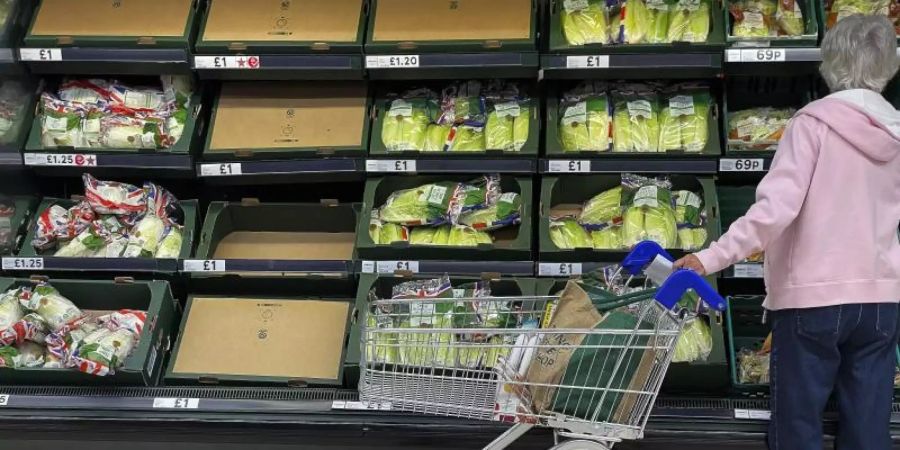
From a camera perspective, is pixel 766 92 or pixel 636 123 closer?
pixel 636 123

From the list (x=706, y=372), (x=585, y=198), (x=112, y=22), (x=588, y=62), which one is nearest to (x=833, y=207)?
(x=706, y=372)

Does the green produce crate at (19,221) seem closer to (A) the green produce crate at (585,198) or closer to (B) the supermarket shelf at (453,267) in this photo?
(B) the supermarket shelf at (453,267)

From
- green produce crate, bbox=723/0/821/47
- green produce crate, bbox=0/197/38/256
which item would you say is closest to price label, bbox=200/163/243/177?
green produce crate, bbox=0/197/38/256

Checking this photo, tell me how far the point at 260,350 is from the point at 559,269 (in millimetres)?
1116

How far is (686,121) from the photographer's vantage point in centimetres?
392

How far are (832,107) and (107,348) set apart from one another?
245 centimetres

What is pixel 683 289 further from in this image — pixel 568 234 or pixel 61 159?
pixel 61 159

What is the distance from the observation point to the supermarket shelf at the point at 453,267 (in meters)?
3.75

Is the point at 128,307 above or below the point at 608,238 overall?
below

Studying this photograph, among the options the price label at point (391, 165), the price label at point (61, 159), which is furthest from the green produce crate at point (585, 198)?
the price label at point (61, 159)

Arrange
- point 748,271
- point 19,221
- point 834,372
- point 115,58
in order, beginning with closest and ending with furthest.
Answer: point 834,372
point 748,271
point 115,58
point 19,221

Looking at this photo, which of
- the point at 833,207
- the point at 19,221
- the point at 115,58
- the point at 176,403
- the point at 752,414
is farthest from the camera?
the point at 19,221

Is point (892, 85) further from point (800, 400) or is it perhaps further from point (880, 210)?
point (800, 400)

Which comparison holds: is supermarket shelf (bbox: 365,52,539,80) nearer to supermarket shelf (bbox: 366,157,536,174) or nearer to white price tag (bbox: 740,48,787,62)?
supermarket shelf (bbox: 366,157,536,174)
